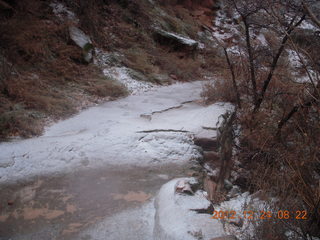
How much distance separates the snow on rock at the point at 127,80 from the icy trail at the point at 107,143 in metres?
1.59

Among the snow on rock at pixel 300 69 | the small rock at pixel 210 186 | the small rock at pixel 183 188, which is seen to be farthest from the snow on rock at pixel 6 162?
the snow on rock at pixel 300 69

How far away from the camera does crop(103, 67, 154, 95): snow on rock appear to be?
6.02 metres

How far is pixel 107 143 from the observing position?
10.3 ft

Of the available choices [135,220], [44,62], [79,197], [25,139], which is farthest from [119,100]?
[135,220]

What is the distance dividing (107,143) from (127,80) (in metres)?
3.28

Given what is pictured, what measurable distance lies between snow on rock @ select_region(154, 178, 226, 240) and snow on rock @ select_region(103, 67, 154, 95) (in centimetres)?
395

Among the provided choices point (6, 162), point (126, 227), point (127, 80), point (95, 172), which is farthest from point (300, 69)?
point (6, 162)

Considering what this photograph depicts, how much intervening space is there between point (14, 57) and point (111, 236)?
414 cm

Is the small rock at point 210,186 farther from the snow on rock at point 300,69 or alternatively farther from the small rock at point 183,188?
the snow on rock at point 300,69

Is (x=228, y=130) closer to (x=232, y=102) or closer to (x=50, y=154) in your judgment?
(x=232, y=102)

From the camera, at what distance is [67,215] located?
6.63ft

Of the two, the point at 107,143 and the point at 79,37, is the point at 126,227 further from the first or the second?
the point at 79,37

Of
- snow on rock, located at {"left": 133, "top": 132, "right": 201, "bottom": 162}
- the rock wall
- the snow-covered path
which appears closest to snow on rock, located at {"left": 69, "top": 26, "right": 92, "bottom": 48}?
the snow-covered path

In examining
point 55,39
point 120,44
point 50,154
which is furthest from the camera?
point 120,44
